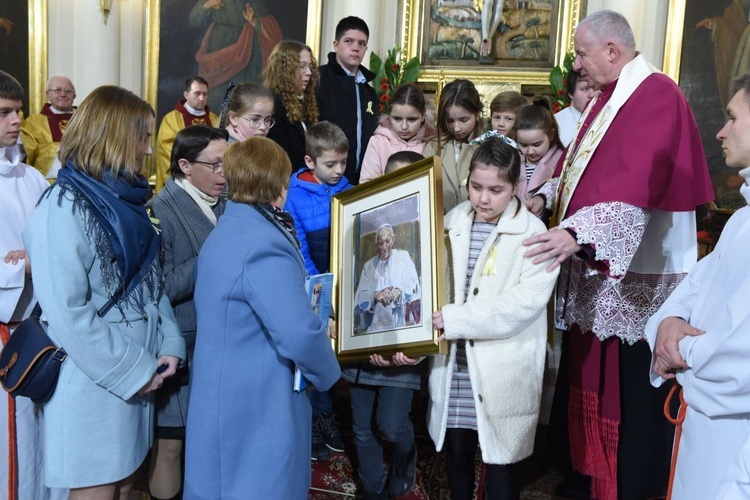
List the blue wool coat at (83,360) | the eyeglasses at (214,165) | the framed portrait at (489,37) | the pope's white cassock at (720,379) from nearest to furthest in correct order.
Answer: the pope's white cassock at (720,379) → the blue wool coat at (83,360) → the eyeglasses at (214,165) → the framed portrait at (489,37)

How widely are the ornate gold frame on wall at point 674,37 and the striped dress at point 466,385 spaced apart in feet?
20.9

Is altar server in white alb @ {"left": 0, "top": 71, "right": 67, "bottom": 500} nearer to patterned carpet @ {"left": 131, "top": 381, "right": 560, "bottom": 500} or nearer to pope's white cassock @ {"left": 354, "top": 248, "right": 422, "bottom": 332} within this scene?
patterned carpet @ {"left": 131, "top": 381, "right": 560, "bottom": 500}

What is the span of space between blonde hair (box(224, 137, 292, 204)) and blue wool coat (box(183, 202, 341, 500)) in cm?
6

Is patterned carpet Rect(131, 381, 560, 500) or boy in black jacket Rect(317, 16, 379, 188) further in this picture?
boy in black jacket Rect(317, 16, 379, 188)

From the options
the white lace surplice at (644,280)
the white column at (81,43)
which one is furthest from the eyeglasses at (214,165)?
the white column at (81,43)

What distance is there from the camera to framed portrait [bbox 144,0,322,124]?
9.59 m

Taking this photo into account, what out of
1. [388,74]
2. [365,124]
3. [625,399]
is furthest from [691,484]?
[388,74]

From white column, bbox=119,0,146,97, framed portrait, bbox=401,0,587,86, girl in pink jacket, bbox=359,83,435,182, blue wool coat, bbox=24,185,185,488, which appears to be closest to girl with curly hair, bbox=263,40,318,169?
girl in pink jacket, bbox=359,83,435,182

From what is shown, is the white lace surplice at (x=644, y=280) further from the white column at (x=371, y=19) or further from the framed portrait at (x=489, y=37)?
the white column at (x=371, y=19)

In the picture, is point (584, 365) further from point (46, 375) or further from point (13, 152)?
point (13, 152)

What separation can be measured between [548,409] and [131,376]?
3.26 m

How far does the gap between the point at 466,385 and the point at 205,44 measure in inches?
311

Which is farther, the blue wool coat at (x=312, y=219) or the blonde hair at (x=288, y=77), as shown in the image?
the blonde hair at (x=288, y=77)

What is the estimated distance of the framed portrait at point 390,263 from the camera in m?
2.75
